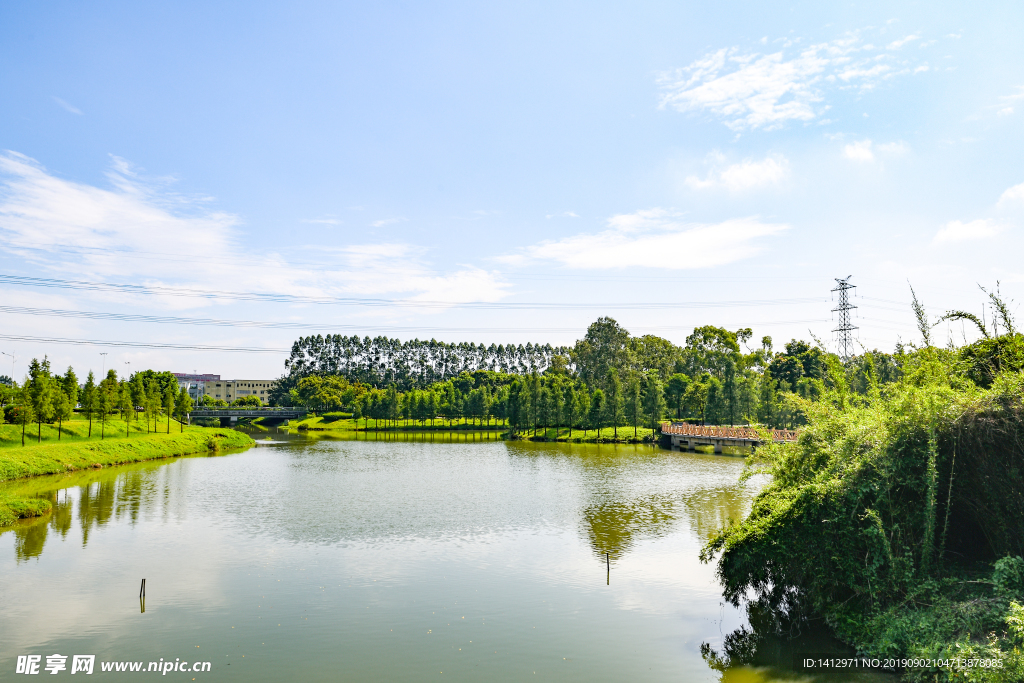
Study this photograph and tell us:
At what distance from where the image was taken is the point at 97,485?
141 feet

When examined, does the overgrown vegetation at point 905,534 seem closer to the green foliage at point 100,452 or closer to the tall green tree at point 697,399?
the green foliage at point 100,452

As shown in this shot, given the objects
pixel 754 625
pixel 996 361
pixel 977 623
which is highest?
pixel 996 361

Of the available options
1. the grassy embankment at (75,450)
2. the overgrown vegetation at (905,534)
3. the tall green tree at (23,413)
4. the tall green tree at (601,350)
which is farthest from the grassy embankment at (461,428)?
the overgrown vegetation at (905,534)

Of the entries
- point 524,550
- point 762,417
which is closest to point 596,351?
point 762,417

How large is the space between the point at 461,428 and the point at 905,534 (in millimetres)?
105621

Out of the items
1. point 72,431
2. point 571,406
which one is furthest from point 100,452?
point 571,406

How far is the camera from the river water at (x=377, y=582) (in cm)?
1484

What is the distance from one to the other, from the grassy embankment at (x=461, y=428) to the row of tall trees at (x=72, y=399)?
145ft

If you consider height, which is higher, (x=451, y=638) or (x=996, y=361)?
(x=996, y=361)

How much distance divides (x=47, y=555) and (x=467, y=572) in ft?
55.1

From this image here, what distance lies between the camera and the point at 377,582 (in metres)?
20.6

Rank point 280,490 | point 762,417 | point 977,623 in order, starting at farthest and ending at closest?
point 762,417 → point 280,490 → point 977,623

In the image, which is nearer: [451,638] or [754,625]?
[451,638]

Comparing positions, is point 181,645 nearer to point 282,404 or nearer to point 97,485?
point 97,485
